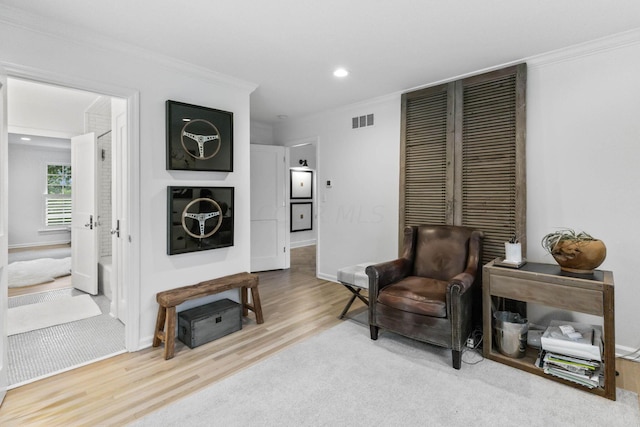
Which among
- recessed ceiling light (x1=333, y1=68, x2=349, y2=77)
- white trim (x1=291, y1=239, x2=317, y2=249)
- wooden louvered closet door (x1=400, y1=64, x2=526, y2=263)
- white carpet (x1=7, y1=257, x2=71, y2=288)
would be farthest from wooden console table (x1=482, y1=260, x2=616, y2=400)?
white carpet (x1=7, y1=257, x2=71, y2=288)

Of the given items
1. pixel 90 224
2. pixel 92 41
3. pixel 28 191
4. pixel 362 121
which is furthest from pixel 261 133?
pixel 28 191

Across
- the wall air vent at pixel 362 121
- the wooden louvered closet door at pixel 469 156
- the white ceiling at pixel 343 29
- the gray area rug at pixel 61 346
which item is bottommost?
the gray area rug at pixel 61 346

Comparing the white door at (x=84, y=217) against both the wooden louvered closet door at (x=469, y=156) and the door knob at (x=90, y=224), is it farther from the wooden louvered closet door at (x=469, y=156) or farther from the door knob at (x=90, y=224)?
the wooden louvered closet door at (x=469, y=156)

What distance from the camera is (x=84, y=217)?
14.1ft

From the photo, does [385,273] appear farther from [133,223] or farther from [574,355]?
[133,223]

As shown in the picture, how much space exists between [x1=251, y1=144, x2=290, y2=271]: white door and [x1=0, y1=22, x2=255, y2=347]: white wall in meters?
1.79

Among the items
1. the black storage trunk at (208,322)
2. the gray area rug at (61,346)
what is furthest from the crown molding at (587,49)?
the gray area rug at (61,346)

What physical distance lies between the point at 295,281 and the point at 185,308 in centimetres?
203

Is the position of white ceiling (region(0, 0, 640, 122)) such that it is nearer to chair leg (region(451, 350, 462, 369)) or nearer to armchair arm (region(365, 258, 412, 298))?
armchair arm (region(365, 258, 412, 298))

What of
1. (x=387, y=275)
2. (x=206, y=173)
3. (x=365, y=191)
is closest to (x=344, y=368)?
(x=387, y=275)

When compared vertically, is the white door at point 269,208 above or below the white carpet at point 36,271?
above

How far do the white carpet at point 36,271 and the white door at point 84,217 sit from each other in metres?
0.85

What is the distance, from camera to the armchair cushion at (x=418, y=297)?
2.50 meters

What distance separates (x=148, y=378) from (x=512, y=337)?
9.00 feet
